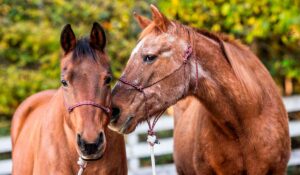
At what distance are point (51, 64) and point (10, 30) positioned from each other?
843mm

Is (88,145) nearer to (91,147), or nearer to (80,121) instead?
(91,147)

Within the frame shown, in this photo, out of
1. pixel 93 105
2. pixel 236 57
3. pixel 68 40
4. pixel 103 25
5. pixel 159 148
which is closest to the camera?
pixel 93 105

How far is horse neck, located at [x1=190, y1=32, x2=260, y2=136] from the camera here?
5.04 meters

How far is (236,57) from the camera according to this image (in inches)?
207

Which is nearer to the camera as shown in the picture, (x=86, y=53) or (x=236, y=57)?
(x=86, y=53)

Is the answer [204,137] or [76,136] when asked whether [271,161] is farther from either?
[76,136]

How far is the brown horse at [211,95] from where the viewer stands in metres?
4.86

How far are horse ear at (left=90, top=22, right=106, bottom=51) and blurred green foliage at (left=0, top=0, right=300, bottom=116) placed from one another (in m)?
5.56

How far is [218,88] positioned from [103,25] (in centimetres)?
626

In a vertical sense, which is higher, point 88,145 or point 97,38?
point 97,38

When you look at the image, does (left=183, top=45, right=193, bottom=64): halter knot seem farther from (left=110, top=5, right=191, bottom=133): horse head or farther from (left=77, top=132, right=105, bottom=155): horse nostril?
(left=77, top=132, right=105, bottom=155): horse nostril

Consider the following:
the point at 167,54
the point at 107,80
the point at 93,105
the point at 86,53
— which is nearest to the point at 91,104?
the point at 93,105

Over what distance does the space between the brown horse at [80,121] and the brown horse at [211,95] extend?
0.22 m

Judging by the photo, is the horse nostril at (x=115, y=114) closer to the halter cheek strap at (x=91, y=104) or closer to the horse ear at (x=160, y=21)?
the halter cheek strap at (x=91, y=104)
